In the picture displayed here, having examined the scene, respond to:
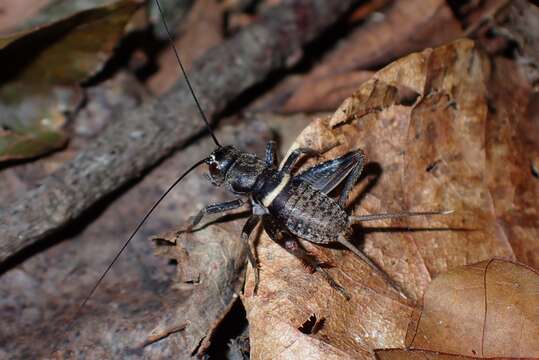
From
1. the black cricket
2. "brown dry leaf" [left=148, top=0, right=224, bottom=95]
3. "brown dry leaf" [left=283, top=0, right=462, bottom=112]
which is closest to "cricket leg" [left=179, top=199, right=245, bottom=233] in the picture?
the black cricket

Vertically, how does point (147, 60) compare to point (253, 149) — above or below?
above

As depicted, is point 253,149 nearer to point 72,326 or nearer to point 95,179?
point 95,179

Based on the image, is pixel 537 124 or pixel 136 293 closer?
pixel 136 293

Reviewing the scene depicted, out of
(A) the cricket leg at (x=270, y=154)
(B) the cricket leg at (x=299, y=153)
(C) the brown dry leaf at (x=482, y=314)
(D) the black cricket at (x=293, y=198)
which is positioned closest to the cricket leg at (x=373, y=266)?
(D) the black cricket at (x=293, y=198)

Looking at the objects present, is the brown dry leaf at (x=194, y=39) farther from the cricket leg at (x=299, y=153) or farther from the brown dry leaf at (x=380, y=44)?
the cricket leg at (x=299, y=153)

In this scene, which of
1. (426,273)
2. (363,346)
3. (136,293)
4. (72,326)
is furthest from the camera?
(136,293)

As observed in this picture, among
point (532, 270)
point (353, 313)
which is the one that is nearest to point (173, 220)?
point (353, 313)

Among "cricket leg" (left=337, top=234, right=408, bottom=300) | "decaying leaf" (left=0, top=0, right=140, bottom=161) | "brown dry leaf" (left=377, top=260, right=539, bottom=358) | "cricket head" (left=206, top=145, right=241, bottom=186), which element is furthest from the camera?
"decaying leaf" (left=0, top=0, right=140, bottom=161)

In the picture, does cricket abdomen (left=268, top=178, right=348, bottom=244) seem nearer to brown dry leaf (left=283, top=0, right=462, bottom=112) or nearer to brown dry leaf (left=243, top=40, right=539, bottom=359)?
brown dry leaf (left=243, top=40, right=539, bottom=359)
